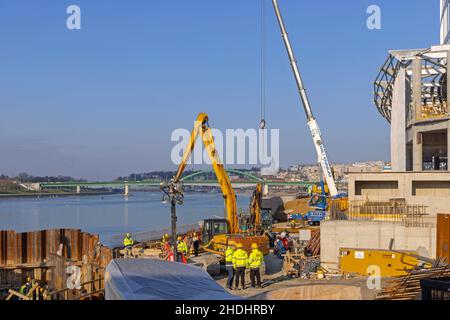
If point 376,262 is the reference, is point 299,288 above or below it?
above

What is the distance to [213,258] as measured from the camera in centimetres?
2102

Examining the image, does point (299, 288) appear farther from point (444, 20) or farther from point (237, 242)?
point (444, 20)

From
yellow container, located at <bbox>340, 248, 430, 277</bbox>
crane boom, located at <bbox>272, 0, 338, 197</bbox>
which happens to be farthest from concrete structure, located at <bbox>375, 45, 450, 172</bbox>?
yellow container, located at <bbox>340, 248, 430, 277</bbox>

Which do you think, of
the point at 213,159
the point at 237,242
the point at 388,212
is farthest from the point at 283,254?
the point at 213,159

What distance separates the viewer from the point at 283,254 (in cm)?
2500

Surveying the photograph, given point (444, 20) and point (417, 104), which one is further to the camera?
point (444, 20)

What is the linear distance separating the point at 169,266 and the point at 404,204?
1373cm

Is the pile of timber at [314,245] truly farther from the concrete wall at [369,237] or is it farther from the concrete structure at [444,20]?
the concrete structure at [444,20]

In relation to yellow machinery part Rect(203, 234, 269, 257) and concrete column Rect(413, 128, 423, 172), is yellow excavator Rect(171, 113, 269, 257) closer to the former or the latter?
yellow machinery part Rect(203, 234, 269, 257)

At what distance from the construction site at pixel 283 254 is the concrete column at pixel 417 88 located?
60mm

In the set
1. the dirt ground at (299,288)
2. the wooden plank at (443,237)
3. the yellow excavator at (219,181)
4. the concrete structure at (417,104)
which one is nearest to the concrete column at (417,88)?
the concrete structure at (417,104)

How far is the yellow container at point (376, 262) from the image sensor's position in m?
17.5

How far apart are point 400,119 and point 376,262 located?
22.1 meters

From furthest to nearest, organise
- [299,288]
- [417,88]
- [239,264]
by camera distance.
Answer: [417,88] < [239,264] < [299,288]
